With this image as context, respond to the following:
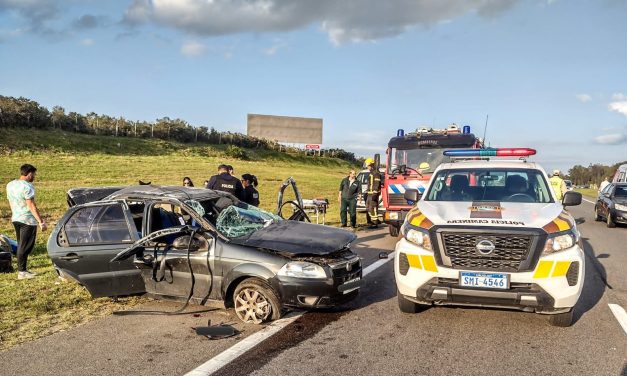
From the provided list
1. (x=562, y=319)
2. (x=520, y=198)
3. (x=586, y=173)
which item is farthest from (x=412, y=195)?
(x=586, y=173)

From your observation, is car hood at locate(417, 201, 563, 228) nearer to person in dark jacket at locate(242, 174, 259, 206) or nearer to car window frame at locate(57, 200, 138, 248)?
car window frame at locate(57, 200, 138, 248)

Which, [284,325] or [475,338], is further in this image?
[284,325]

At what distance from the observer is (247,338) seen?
206 inches

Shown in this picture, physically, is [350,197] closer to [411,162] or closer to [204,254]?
[411,162]

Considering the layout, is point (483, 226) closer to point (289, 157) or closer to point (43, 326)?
point (43, 326)

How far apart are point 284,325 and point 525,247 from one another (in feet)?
8.73

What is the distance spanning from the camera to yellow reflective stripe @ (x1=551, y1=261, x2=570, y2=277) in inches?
202

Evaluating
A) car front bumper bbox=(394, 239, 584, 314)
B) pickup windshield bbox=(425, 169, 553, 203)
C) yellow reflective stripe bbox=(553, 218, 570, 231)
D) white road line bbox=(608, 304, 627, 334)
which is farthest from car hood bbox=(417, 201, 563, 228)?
white road line bbox=(608, 304, 627, 334)

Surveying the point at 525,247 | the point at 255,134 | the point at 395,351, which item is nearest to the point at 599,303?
the point at 525,247

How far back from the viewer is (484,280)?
5.17 meters

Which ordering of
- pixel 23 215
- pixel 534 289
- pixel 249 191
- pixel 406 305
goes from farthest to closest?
pixel 249 191 → pixel 23 215 → pixel 406 305 → pixel 534 289

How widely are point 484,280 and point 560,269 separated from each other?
2.47ft

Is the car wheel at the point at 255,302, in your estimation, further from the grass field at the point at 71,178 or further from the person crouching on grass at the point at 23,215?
the person crouching on grass at the point at 23,215

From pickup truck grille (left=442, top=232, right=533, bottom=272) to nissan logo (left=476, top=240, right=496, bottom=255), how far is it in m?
0.02
